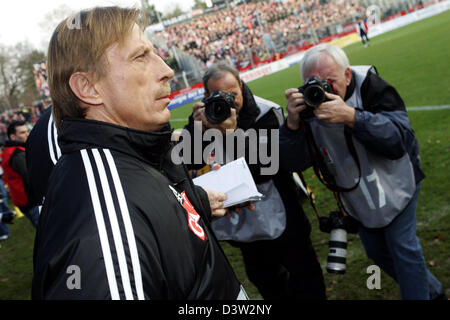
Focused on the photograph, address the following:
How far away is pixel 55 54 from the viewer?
121cm

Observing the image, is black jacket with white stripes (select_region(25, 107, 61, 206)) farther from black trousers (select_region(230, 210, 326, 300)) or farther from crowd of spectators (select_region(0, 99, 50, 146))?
crowd of spectators (select_region(0, 99, 50, 146))

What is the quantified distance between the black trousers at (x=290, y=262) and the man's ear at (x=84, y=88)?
70.1 inches

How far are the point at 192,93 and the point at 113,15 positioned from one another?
73.2 ft

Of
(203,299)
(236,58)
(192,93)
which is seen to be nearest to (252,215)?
(203,299)

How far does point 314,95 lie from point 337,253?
0.93 metres

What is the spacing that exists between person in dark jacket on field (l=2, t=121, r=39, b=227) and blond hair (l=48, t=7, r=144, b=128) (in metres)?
4.53

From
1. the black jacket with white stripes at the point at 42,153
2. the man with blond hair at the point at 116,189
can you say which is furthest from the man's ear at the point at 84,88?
the black jacket with white stripes at the point at 42,153

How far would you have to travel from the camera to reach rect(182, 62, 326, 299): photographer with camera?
8.66ft

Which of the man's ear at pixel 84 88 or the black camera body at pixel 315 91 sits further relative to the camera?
the black camera body at pixel 315 91

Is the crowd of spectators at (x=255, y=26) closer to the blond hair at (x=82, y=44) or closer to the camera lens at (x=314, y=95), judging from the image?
the camera lens at (x=314, y=95)

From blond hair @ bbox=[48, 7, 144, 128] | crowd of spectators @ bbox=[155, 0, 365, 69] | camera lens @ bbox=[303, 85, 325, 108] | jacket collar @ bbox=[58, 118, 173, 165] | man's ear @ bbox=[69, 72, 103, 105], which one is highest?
crowd of spectators @ bbox=[155, 0, 365, 69]

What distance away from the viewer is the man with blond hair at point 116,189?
2.83ft

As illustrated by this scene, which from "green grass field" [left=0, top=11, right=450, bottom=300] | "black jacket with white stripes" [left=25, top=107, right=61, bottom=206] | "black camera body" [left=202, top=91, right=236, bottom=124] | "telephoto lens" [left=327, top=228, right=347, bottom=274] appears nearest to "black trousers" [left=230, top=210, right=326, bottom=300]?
"telephoto lens" [left=327, top=228, right=347, bottom=274]

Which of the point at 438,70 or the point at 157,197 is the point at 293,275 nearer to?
the point at 157,197
